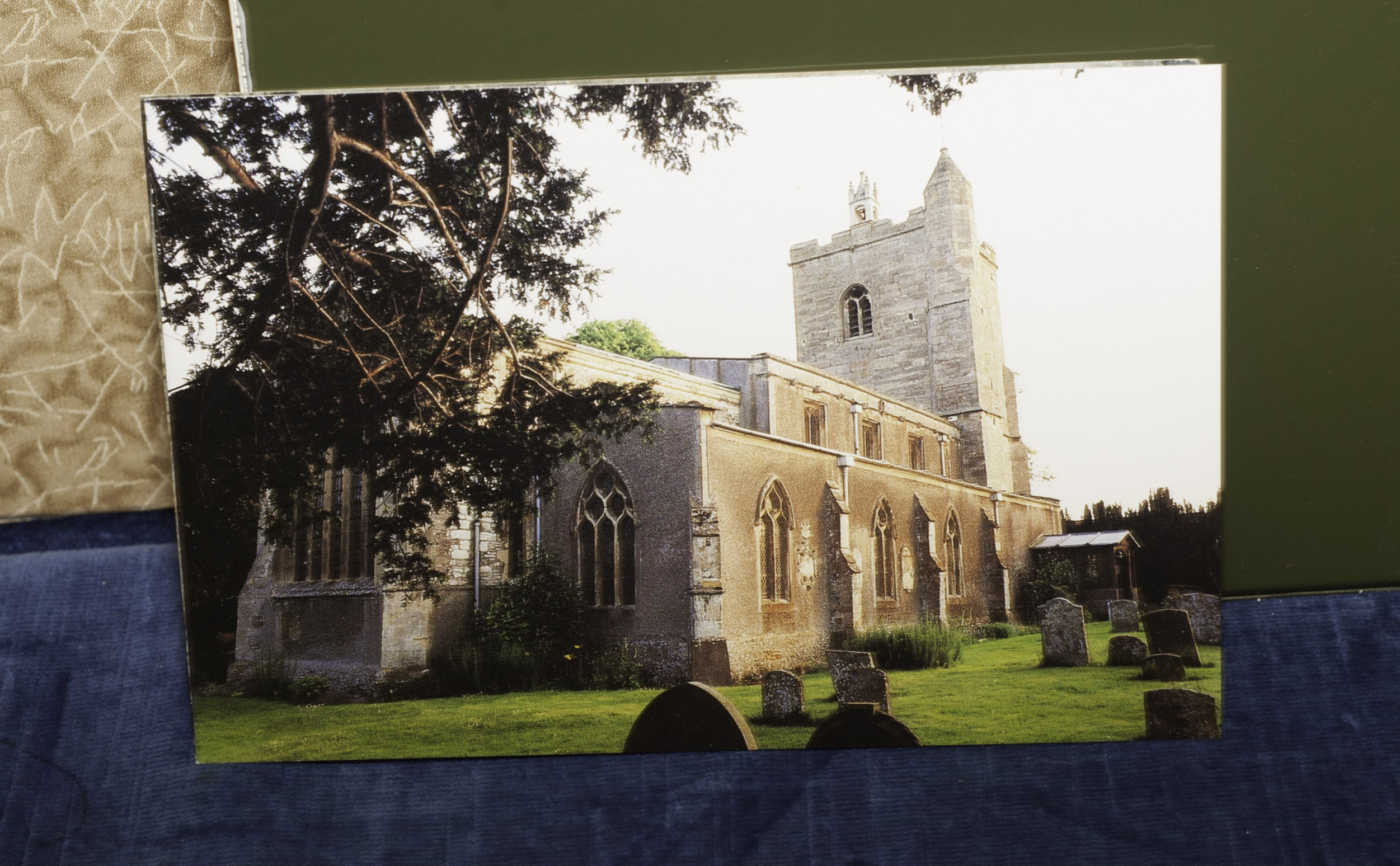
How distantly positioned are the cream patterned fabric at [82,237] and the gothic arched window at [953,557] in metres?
3.28

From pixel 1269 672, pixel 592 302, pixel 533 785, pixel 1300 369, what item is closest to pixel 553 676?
pixel 533 785

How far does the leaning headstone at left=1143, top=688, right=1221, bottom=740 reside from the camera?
9.71ft

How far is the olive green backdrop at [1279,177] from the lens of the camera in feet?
11.6

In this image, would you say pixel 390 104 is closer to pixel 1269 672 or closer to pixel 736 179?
pixel 736 179

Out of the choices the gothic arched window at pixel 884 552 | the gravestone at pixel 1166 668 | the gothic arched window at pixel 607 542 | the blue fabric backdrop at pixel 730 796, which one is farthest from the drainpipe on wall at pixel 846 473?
the gravestone at pixel 1166 668

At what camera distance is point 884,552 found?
125 inches

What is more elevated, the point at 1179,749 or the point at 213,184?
the point at 213,184

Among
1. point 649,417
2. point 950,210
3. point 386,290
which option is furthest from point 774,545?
point 386,290

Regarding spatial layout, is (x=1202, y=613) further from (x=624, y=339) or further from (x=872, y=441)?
(x=624, y=339)

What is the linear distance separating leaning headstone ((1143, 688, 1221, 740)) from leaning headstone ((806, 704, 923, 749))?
33.3 inches

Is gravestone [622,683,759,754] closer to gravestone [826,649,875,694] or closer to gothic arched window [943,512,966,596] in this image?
gravestone [826,649,875,694]

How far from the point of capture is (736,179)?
10.3 feet

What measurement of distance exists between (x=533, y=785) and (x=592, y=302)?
174cm

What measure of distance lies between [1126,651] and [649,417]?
1.90m
